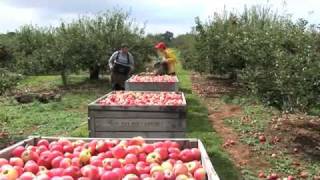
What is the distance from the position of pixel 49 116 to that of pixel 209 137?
4.93 m

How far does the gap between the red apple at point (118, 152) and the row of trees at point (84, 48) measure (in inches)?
748

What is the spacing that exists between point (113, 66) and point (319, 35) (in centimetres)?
563

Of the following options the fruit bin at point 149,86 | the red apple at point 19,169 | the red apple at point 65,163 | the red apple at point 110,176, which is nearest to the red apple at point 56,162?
the red apple at point 65,163

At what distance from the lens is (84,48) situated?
2366cm

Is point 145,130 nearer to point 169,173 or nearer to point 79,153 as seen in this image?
point 79,153

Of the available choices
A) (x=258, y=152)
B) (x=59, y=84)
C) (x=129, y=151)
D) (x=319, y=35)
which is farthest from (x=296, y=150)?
(x=59, y=84)

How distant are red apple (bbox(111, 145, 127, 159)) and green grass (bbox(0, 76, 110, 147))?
586 centimetres

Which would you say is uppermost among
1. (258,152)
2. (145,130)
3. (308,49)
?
(308,49)

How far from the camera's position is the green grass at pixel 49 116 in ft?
38.7

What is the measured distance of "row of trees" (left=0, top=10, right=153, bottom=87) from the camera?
76.6 feet

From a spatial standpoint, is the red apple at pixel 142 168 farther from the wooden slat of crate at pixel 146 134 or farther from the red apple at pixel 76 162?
the wooden slat of crate at pixel 146 134

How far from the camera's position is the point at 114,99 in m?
8.89

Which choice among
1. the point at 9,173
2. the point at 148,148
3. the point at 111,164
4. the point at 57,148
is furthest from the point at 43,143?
the point at 9,173

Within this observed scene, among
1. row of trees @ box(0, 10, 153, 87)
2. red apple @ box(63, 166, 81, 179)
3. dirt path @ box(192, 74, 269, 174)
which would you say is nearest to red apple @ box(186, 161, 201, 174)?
red apple @ box(63, 166, 81, 179)
